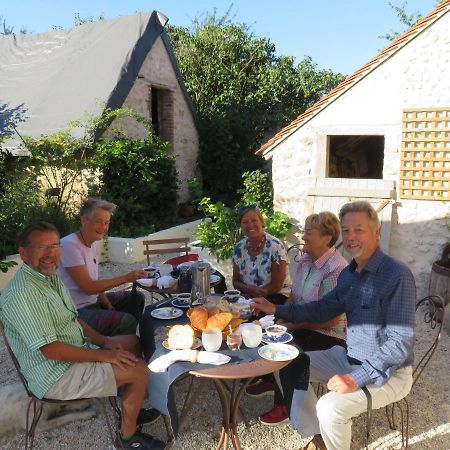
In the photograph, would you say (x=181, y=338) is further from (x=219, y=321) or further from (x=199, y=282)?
(x=199, y=282)

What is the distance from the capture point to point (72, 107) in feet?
30.1

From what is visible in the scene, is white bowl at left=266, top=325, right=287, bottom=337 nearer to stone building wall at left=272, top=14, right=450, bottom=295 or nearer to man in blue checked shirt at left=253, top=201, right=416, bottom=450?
man in blue checked shirt at left=253, top=201, right=416, bottom=450

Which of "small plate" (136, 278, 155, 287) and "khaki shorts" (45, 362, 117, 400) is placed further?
"small plate" (136, 278, 155, 287)

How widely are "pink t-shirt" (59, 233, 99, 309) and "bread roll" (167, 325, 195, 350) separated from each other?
4.32 feet

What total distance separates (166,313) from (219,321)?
2.02 ft

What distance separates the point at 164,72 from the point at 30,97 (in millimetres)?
3193

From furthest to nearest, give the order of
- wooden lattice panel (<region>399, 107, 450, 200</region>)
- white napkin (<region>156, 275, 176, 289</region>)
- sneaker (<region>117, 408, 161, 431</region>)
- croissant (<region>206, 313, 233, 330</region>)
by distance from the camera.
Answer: wooden lattice panel (<region>399, 107, 450, 200</region>) < white napkin (<region>156, 275, 176, 289</region>) < sneaker (<region>117, 408, 161, 431</region>) < croissant (<region>206, 313, 233, 330</region>)

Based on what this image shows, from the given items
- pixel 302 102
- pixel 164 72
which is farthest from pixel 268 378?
pixel 302 102

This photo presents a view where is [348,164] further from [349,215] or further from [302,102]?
[349,215]

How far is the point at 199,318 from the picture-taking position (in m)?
2.59

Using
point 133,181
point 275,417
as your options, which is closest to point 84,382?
point 275,417

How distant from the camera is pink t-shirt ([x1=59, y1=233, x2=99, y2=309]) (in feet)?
11.1

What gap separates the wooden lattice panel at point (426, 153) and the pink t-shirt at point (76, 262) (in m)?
4.63

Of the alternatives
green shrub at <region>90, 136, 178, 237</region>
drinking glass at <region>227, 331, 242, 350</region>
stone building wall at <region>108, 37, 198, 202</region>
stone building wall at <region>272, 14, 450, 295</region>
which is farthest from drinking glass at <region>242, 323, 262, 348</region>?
stone building wall at <region>108, 37, 198, 202</region>
